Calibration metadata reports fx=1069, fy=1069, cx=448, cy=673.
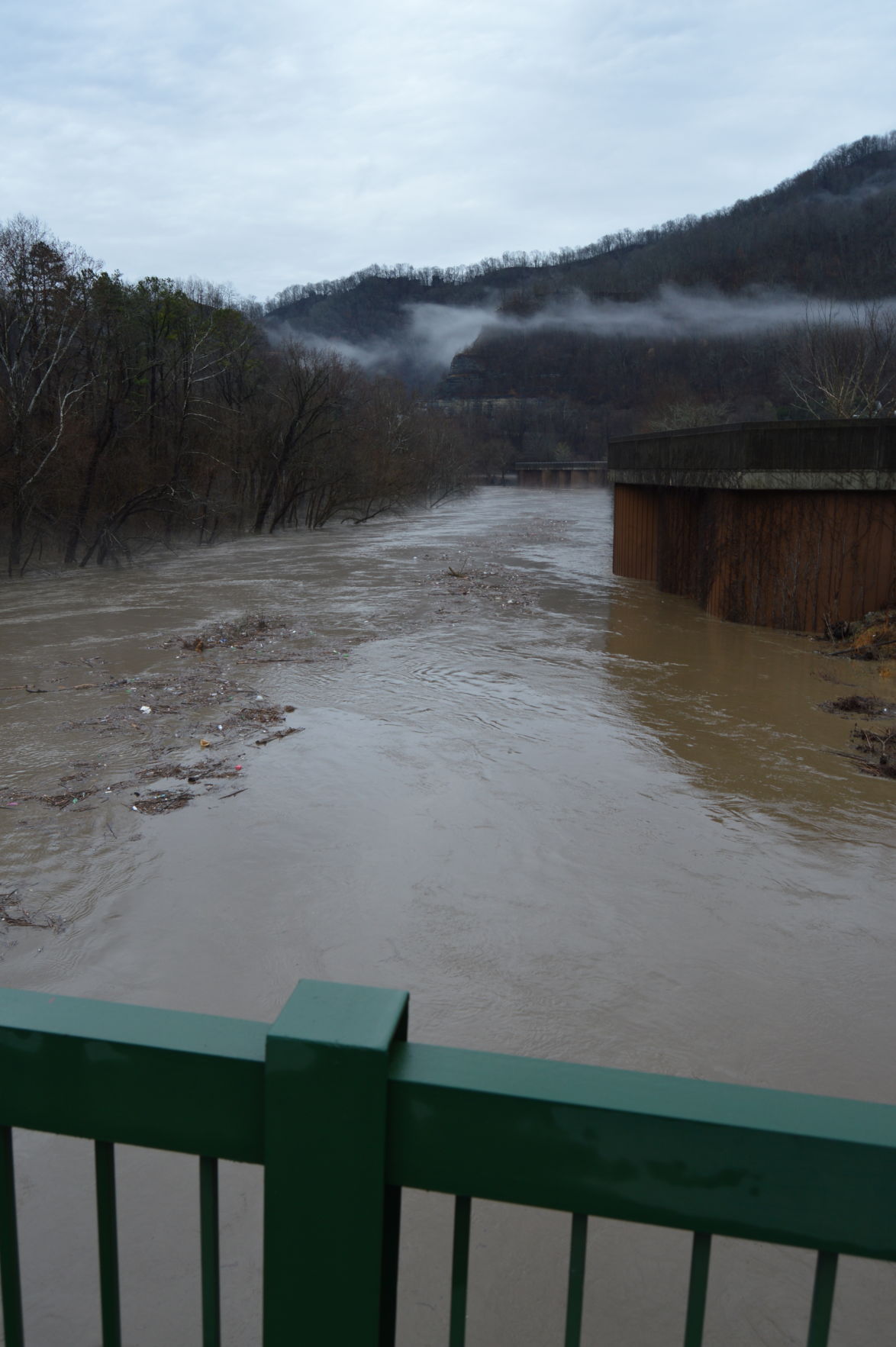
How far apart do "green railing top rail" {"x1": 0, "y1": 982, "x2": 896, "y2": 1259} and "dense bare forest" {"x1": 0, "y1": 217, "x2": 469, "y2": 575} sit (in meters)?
24.0

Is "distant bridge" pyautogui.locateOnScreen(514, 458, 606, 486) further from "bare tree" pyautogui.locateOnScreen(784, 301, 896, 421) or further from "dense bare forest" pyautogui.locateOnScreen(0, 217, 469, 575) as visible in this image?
"bare tree" pyautogui.locateOnScreen(784, 301, 896, 421)

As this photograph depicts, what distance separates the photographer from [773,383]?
108 m

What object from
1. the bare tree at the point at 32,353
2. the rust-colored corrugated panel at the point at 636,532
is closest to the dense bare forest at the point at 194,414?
the bare tree at the point at 32,353

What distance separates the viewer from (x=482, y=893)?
577 cm

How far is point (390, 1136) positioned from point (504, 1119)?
156 millimetres

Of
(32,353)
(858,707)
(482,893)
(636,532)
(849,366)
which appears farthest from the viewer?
(849,366)

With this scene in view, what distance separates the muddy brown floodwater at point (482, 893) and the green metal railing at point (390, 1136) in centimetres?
180

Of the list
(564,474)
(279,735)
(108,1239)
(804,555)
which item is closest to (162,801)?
(279,735)

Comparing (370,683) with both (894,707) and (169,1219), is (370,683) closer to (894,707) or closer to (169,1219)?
(894,707)

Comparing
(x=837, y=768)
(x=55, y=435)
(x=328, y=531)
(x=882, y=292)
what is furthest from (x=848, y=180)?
(x=837, y=768)

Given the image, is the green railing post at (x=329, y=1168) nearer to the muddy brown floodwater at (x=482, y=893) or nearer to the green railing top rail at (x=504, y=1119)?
the green railing top rail at (x=504, y=1119)

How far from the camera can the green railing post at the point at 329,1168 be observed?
1341 millimetres

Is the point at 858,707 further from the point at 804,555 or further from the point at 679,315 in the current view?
the point at 679,315

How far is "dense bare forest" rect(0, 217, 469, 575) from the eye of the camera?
84.5ft
